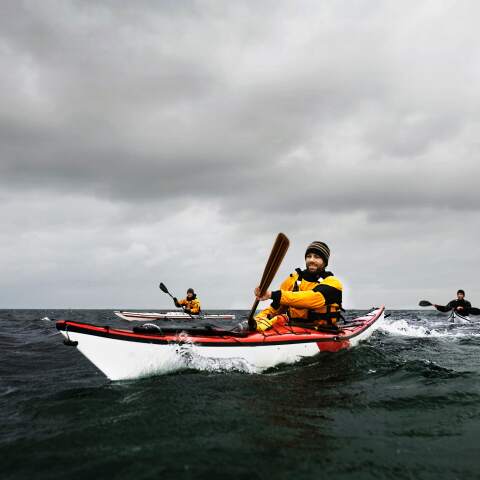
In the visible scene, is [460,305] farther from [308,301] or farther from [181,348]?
[181,348]

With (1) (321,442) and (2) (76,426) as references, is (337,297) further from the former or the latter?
(2) (76,426)

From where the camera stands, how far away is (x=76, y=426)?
4.49 metres

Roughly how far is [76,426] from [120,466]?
1.37m

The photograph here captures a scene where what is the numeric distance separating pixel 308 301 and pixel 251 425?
395 centimetres

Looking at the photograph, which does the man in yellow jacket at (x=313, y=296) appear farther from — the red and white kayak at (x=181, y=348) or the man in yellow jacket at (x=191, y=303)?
the man in yellow jacket at (x=191, y=303)

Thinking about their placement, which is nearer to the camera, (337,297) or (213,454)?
(213,454)

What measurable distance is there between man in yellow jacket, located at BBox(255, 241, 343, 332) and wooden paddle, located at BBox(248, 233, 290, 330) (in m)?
0.40

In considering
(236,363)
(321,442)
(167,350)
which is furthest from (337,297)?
(321,442)

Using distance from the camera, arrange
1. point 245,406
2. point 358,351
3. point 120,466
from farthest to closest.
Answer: point 358,351 < point 245,406 < point 120,466

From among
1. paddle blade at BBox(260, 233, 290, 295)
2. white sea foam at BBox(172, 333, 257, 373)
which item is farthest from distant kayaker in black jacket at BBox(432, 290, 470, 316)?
white sea foam at BBox(172, 333, 257, 373)

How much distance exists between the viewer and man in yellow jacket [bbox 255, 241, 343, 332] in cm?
816

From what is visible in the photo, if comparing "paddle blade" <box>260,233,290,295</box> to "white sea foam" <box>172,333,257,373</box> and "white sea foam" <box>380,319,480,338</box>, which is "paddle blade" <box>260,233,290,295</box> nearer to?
"white sea foam" <box>172,333,257,373</box>

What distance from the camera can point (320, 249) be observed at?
899cm

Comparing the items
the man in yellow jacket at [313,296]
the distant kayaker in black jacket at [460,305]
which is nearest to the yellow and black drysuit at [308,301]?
the man in yellow jacket at [313,296]
